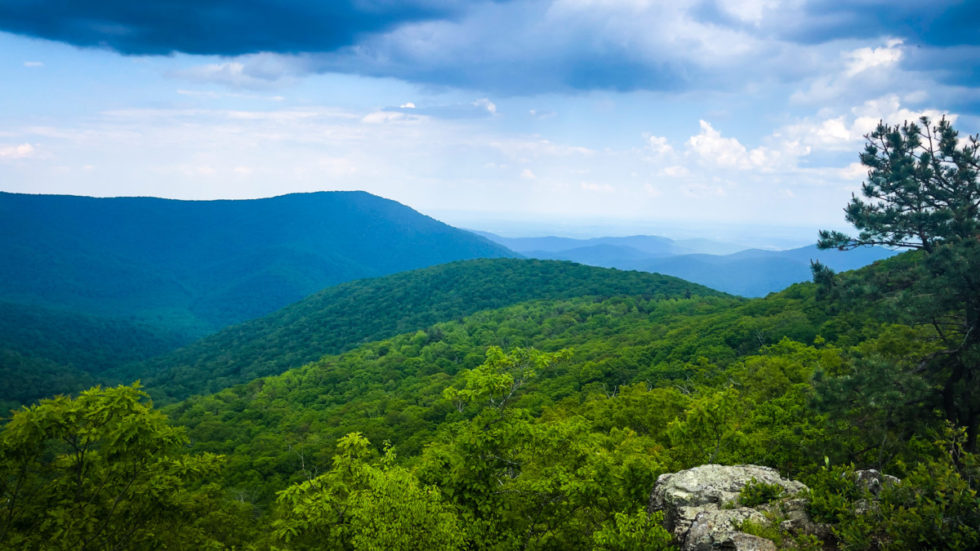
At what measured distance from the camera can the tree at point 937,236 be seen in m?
14.2

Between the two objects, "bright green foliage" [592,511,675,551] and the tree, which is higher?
the tree

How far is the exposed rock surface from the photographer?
398 inches

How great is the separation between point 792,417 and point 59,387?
163 m

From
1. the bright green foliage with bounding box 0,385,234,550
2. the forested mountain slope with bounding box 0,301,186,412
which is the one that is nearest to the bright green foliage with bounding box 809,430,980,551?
the bright green foliage with bounding box 0,385,234,550

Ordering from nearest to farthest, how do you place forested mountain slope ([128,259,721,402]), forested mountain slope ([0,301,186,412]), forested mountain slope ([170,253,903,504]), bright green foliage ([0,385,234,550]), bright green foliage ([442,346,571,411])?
bright green foliage ([0,385,234,550])
bright green foliage ([442,346,571,411])
forested mountain slope ([170,253,903,504])
forested mountain slope ([0,301,186,412])
forested mountain slope ([128,259,721,402])

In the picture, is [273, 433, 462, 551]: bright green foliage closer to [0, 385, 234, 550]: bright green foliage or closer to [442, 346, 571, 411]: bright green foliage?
[442, 346, 571, 411]: bright green foliage

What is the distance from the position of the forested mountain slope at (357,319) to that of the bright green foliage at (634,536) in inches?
5374

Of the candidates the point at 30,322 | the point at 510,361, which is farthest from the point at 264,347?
the point at 510,361

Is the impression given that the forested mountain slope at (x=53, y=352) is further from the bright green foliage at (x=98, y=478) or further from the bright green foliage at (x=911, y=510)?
the bright green foliage at (x=911, y=510)

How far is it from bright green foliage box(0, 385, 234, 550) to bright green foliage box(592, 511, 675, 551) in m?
10.5

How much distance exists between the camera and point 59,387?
125 meters

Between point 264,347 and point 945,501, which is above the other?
point 945,501

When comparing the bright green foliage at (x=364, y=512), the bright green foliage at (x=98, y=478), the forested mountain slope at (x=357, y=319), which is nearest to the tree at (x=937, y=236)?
the bright green foliage at (x=364, y=512)

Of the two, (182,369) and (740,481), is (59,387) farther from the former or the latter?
(740,481)
